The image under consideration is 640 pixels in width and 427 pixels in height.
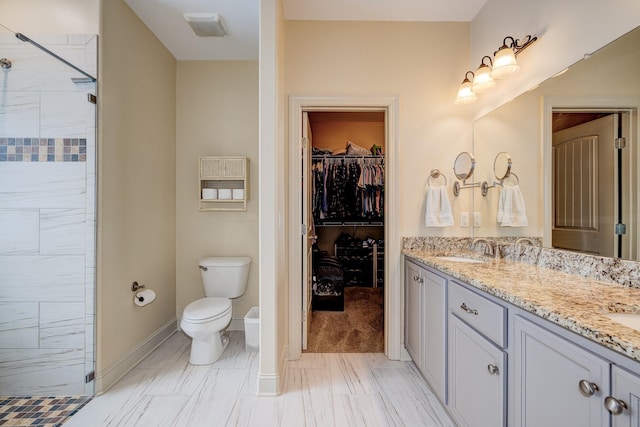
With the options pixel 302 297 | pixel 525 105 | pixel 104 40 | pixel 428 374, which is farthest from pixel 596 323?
pixel 104 40

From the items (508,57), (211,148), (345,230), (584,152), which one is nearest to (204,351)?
(211,148)

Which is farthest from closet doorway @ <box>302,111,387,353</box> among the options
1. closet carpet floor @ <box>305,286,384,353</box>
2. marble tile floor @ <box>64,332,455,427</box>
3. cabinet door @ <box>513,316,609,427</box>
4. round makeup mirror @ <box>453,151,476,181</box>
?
cabinet door @ <box>513,316,609,427</box>

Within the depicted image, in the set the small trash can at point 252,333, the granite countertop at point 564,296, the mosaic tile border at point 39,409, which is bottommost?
the mosaic tile border at point 39,409

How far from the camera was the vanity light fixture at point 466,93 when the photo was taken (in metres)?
2.07

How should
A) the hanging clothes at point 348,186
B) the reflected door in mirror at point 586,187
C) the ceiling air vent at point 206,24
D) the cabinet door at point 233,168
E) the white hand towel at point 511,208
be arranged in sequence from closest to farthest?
1. the reflected door in mirror at point 586,187
2. the white hand towel at point 511,208
3. the ceiling air vent at point 206,24
4. the cabinet door at point 233,168
5. the hanging clothes at point 348,186

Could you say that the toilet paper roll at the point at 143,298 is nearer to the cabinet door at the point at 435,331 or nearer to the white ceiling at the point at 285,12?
the cabinet door at the point at 435,331

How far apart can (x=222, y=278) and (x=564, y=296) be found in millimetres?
2339

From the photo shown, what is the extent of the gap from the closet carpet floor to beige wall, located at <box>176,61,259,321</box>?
76 cm

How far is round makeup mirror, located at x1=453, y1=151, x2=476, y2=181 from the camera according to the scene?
2.14 m

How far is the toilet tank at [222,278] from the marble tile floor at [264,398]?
53cm

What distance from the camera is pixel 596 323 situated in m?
0.74

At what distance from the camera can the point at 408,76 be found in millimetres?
2248

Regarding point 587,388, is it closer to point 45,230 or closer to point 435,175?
point 435,175

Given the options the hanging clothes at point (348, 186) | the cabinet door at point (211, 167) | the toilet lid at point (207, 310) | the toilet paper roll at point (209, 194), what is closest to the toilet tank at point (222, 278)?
the toilet lid at point (207, 310)
